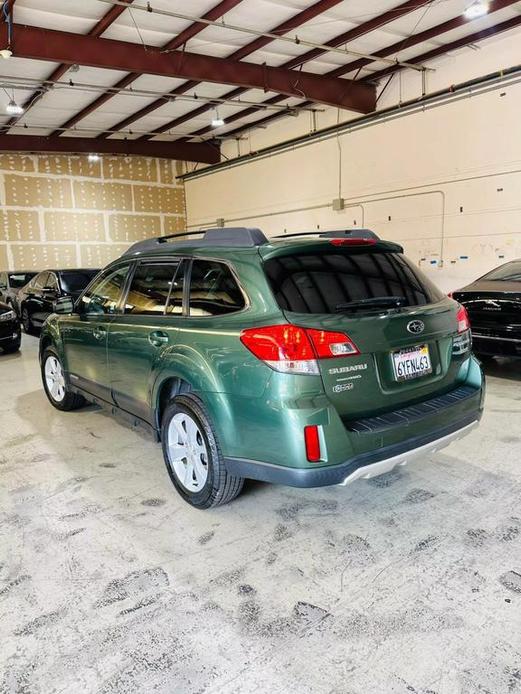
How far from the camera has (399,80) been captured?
9172 millimetres

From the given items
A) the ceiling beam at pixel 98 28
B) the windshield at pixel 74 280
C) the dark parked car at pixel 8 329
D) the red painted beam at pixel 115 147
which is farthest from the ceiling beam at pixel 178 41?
the dark parked car at pixel 8 329

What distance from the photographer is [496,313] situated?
4973 mm

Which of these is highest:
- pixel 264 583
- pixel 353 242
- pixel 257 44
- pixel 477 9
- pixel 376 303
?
pixel 257 44

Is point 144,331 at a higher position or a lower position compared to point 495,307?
higher

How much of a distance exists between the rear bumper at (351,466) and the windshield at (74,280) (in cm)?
682

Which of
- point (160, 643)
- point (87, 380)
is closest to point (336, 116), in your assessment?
point (87, 380)

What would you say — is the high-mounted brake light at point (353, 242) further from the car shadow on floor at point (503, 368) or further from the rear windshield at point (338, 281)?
the car shadow on floor at point (503, 368)

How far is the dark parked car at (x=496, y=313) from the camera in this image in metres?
4.83

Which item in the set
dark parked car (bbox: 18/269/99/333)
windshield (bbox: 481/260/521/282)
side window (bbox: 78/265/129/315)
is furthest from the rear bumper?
dark parked car (bbox: 18/269/99/333)

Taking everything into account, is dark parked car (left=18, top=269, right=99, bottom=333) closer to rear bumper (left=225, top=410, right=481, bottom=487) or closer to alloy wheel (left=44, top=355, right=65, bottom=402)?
alloy wheel (left=44, top=355, right=65, bottom=402)

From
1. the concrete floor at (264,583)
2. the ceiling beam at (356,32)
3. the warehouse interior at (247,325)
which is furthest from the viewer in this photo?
the ceiling beam at (356,32)

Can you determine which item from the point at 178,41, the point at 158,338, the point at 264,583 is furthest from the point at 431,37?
the point at 264,583

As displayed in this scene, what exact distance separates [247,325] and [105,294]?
175cm

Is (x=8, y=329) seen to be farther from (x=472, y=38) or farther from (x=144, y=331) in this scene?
(x=472, y=38)
